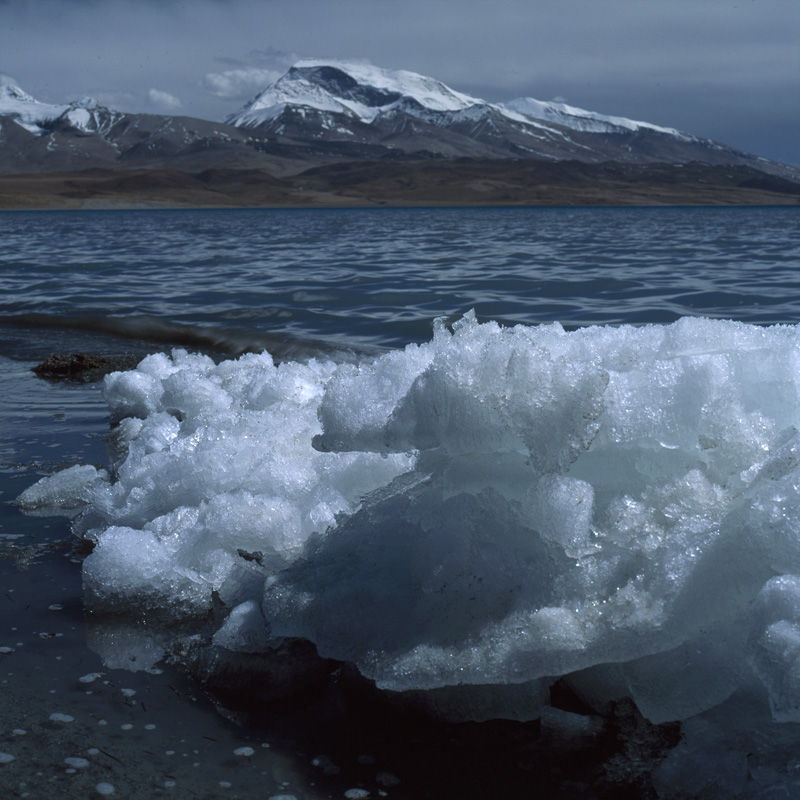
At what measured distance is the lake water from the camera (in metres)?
1.98

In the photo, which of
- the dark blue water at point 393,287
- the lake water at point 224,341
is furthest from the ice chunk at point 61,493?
Result: the dark blue water at point 393,287

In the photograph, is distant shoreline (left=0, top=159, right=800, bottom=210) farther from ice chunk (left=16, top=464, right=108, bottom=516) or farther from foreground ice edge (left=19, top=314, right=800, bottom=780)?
foreground ice edge (left=19, top=314, right=800, bottom=780)

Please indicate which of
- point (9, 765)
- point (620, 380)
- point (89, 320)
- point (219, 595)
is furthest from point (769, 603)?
point (89, 320)

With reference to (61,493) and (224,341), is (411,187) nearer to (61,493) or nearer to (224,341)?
(224,341)

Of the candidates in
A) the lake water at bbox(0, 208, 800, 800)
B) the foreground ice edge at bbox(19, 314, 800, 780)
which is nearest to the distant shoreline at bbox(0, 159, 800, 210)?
the lake water at bbox(0, 208, 800, 800)

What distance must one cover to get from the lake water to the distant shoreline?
4208 inches

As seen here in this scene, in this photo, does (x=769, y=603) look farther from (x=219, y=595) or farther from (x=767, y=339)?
(x=219, y=595)

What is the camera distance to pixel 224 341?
10094 mm

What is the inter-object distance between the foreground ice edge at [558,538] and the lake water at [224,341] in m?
0.21

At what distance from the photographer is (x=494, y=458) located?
2.21 m

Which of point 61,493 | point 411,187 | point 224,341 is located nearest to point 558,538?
point 61,493

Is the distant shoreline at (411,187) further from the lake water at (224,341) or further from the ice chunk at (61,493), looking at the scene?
the ice chunk at (61,493)

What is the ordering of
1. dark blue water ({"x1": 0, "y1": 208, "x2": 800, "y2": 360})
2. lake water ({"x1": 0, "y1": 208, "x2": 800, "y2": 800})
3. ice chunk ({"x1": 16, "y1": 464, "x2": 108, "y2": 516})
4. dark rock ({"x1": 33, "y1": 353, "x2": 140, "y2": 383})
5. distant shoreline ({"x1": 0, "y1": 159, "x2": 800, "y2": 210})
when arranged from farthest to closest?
1. distant shoreline ({"x1": 0, "y1": 159, "x2": 800, "y2": 210})
2. dark blue water ({"x1": 0, "y1": 208, "x2": 800, "y2": 360})
3. dark rock ({"x1": 33, "y1": 353, "x2": 140, "y2": 383})
4. ice chunk ({"x1": 16, "y1": 464, "x2": 108, "y2": 516})
5. lake water ({"x1": 0, "y1": 208, "x2": 800, "y2": 800})

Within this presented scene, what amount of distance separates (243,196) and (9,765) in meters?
160
